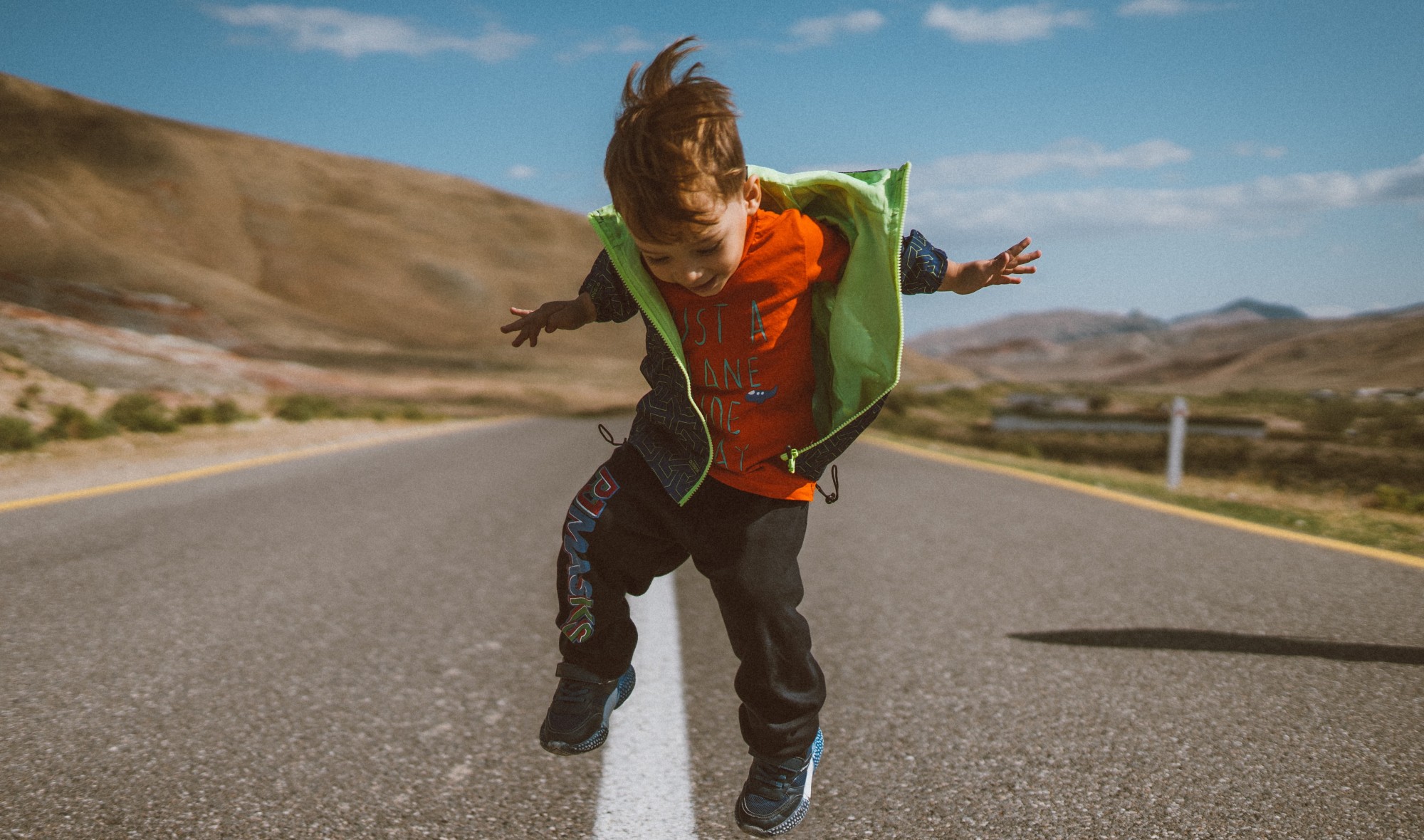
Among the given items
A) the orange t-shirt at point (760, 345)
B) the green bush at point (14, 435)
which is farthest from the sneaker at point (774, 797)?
the green bush at point (14, 435)

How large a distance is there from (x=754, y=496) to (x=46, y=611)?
341 cm

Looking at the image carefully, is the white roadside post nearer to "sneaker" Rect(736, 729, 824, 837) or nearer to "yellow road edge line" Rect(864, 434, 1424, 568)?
"yellow road edge line" Rect(864, 434, 1424, 568)

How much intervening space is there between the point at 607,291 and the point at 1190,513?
6244mm

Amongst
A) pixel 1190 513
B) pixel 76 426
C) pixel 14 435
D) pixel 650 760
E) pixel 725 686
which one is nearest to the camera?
pixel 650 760

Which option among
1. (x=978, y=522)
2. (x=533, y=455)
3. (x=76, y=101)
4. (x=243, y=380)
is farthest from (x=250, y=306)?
(x=978, y=522)

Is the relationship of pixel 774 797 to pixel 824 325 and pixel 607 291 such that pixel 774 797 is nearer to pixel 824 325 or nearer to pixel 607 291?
pixel 824 325

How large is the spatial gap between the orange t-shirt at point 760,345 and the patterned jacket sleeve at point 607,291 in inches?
Answer: 4.7

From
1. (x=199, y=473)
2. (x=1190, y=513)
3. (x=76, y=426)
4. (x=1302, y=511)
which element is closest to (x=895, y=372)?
(x=1190, y=513)

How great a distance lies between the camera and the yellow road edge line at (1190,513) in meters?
5.39

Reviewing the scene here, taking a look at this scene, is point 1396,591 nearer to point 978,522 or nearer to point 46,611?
point 978,522

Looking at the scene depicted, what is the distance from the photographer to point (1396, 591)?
4371mm

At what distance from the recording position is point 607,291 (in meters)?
2.11

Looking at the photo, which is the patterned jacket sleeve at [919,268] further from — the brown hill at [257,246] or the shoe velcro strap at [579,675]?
the brown hill at [257,246]

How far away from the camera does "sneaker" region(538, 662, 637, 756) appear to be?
213 centimetres
